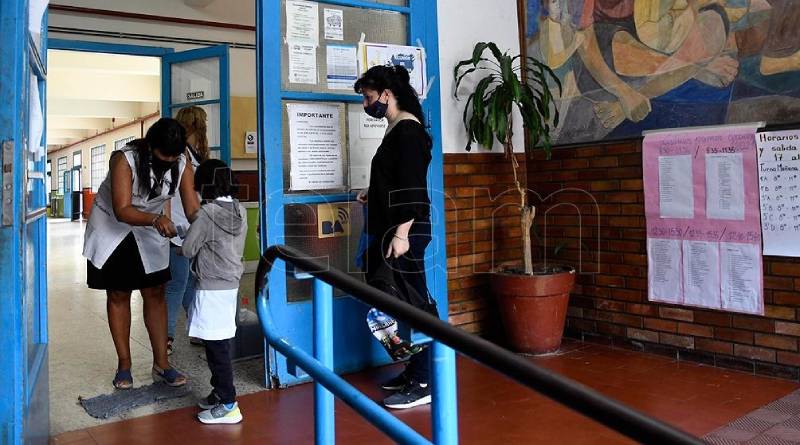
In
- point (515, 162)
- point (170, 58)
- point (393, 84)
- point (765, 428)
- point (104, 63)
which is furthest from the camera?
point (104, 63)

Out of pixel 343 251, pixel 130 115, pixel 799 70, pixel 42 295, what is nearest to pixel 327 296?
pixel 42 295

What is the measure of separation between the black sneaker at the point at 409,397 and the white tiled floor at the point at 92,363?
0.73 metres

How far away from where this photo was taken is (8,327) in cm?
175

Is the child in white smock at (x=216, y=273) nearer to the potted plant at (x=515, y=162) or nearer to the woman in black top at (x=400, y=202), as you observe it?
the woman in black top at (x=400, y=202)

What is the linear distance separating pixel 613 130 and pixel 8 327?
3.30m

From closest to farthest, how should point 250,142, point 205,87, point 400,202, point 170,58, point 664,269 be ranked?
point 400,202 → point 664,269 → point 205,87 → point 170,58 → point 250,142

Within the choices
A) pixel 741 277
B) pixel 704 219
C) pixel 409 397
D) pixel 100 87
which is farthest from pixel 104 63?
pixel 741 277

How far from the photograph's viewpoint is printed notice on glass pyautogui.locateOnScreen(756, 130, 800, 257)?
3275mm

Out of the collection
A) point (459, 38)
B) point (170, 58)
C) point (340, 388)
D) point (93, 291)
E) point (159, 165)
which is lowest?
point (93, 291)

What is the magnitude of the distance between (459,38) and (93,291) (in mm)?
4431

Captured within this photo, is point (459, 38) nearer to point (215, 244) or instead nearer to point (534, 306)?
point (534, 306)

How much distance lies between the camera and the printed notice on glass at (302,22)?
3469mm

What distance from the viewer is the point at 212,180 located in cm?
294

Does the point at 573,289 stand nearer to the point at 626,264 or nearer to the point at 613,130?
the point at 626,264
